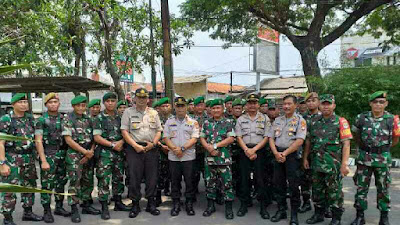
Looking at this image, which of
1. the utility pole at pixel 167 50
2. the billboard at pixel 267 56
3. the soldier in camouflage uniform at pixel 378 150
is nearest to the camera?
the soldier in camouflage uniform at pixel 378 150

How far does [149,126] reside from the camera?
4.94 m

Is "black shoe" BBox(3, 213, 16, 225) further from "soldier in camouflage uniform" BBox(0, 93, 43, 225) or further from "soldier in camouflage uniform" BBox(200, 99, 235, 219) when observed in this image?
"soldier in camouflage uniform" BBox(200, 99, 235, 219)

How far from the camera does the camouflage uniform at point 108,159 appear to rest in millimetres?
4809

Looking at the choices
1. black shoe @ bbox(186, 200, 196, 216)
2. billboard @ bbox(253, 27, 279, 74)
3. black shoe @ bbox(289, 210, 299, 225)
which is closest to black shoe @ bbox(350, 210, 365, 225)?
black shoe @ bbox(289, 210, 299, 225)

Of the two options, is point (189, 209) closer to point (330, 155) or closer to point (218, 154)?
point (218, 154)

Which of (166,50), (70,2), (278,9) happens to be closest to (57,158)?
(166,50)

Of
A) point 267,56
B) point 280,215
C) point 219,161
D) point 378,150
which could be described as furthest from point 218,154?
point 267,56

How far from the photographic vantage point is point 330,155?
166 inches

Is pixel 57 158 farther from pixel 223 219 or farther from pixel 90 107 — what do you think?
pixel 223 219

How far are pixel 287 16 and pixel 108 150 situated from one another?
8678 mm

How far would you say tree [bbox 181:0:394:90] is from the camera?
10.6m

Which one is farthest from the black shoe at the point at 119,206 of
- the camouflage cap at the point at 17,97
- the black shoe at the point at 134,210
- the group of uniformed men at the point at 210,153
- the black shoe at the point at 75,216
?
the camouflage cap at the point at 17,97

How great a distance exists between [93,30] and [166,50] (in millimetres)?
5187

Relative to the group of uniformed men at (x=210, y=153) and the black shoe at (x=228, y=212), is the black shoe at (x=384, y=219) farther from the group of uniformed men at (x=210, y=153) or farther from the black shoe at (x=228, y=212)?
the black shoe at (x=228, y=212)
